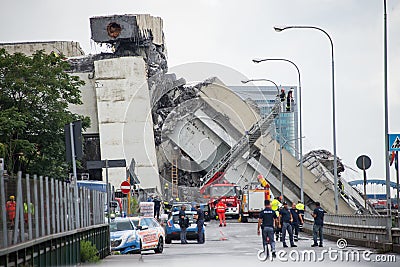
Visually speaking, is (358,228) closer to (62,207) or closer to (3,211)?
(62,207)

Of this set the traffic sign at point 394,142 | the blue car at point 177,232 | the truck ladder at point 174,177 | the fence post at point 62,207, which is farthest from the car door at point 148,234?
the truck ladder at point 174,177

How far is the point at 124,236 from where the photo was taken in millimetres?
29641

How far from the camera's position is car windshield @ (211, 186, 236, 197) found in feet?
233

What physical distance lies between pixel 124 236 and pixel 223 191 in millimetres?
42218

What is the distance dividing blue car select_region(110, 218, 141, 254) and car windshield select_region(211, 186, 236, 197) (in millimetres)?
41175

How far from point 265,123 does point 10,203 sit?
227ft

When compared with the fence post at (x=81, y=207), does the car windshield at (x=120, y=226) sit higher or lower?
lower

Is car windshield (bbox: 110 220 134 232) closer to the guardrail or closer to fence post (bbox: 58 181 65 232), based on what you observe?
the guardrail

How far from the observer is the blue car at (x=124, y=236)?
2894 cm

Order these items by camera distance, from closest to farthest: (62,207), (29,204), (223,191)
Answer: (29,204) < (62,207) < (223,191)

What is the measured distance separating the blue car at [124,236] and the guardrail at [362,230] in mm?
8267

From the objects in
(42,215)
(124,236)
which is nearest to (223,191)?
(124,236)

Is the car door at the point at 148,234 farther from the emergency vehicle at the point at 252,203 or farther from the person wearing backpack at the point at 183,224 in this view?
the emergency vehicle at the point at 252,203

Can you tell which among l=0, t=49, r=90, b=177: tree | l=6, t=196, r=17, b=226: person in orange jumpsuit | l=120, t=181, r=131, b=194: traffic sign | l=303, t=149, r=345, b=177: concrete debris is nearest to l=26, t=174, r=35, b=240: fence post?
l=6, t=196, r=17, b=226: person in orange jumpsuit
